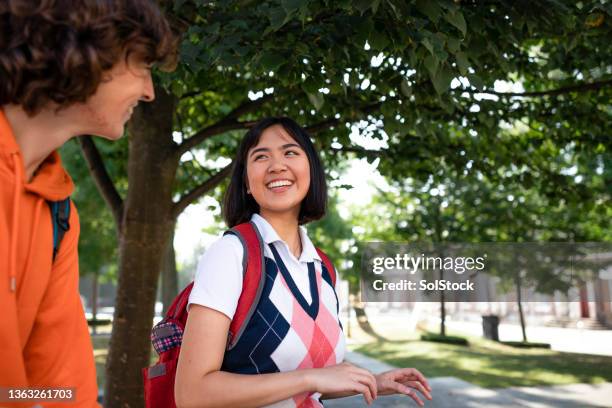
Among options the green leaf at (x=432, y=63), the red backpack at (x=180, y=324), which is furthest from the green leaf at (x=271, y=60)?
the red backpack at (x=180, y=324)

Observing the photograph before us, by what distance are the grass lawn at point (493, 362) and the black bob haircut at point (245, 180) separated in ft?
23.7

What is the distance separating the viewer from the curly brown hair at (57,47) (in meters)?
1.21

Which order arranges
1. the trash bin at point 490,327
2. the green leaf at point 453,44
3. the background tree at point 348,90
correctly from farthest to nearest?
1. the trash bin at point 490,327
2. the background tree at point 348,90
3. the green leaf at point 453,44

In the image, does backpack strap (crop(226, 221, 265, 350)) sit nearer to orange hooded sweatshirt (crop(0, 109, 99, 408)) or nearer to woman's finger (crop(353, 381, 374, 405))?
woman's finger (crop(353, 381, 374, 405))

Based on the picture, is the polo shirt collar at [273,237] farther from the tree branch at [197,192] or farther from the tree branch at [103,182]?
the tree branch at [103,182]

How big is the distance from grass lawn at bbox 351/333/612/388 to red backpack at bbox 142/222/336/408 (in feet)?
25.1

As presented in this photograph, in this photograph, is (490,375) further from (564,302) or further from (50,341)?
(50,341)

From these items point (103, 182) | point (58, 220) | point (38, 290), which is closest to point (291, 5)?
point (58, 220)

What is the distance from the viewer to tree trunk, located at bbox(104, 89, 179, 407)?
17.3 ft

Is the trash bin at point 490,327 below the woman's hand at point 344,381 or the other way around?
below

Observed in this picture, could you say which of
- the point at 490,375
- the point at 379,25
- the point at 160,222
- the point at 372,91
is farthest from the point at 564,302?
the point at 379,25

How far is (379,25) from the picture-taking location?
311 cm

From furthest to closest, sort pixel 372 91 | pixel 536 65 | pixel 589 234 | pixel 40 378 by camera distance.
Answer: pixel 589 234 → pixel 536 65 → pixel 372 91 → pixel 40 378

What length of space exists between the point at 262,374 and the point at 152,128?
13.7ft
